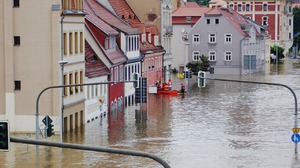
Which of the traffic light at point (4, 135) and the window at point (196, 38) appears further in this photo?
the window at point (196, 38)

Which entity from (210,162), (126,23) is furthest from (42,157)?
(126,23)

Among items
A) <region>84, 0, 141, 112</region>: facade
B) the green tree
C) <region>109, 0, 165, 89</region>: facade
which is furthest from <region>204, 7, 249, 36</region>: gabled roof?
the green tree

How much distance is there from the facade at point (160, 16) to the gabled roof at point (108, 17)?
12.3m

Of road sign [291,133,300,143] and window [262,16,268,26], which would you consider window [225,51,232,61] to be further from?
road sign [291,133,300,143]

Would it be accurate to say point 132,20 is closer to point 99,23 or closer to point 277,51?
point 99,23

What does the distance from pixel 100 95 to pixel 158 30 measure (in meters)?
34.1

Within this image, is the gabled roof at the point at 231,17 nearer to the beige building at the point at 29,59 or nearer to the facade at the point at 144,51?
the facade at the point at 144,51

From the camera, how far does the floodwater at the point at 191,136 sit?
1554 inches

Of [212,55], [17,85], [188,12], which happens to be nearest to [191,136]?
[17,85]

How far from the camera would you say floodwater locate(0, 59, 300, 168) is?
3947 cm

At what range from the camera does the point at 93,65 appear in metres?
59.2

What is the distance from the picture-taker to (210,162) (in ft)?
128

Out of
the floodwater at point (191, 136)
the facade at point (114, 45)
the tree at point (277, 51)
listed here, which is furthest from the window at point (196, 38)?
the facade at point (114, 45)

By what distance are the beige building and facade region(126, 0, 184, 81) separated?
40368mm
